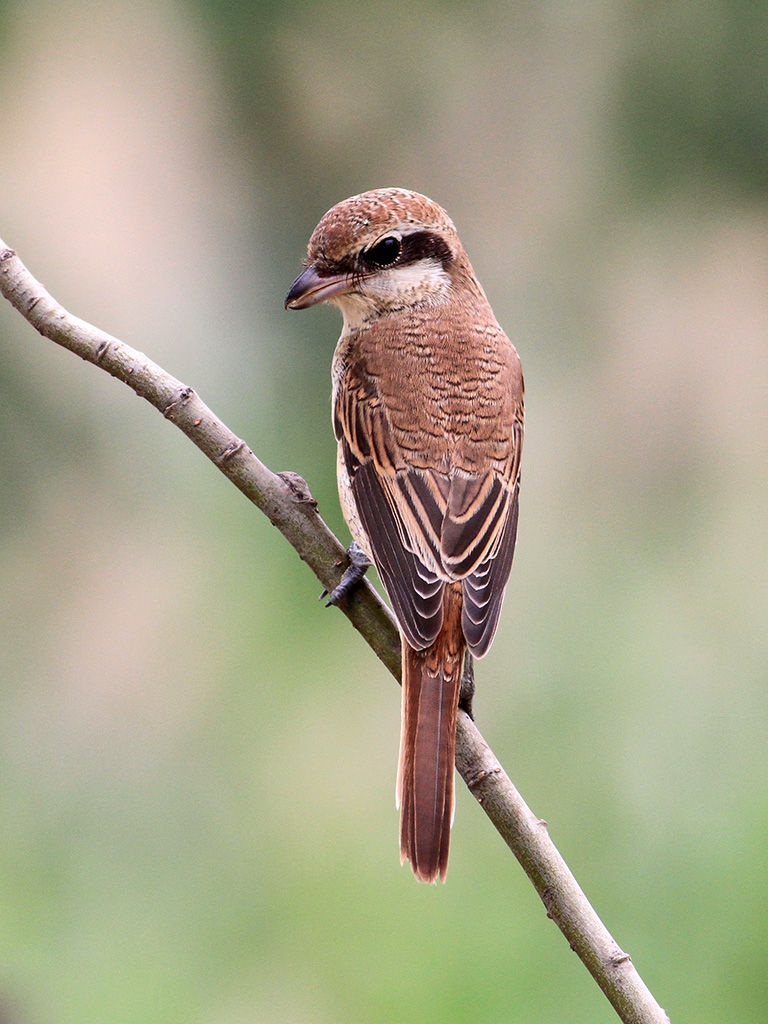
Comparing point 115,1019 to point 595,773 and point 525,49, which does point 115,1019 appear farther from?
point 525,49

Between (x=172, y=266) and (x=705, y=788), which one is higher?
(x=172, y=266)

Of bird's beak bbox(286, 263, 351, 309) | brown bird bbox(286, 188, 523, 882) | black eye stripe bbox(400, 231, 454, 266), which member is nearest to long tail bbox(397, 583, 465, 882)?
brown bird bbox(286, 188, 523, 882)

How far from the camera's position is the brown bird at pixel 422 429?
129cm

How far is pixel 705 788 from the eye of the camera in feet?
9.14

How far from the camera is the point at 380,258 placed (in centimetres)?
146

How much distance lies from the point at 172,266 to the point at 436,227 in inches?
62.3

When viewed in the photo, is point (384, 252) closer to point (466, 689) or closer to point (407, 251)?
point (407, 251)

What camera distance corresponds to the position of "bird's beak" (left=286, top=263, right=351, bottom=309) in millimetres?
1331

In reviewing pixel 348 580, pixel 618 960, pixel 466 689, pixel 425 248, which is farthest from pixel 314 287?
pixel 618 960

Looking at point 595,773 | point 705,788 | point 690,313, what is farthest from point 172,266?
point 705,788

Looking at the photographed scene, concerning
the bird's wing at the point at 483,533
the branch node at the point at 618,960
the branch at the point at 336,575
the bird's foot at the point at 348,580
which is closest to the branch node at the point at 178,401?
the branch at the point at 336,575

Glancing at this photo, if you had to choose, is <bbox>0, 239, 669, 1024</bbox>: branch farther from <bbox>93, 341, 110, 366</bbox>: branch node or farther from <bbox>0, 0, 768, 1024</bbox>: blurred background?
<bbox>0, 0, 768, 1024</bbox>: blurred background

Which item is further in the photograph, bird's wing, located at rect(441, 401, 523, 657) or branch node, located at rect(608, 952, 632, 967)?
bird's wing, located at rect(441, 401, 523, 657)

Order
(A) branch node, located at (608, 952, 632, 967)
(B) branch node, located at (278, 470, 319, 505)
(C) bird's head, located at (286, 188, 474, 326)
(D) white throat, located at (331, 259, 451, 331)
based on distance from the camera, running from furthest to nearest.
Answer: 1. (D) white throat, located at (331, 259, 451, 331)
2. (C) bird's head, located at (286, 188, 474, 326)
3. (B) branch node, located at (278, 470, 319, 505)
4. (A) branch node, located at (608, 952, 632, 967)
